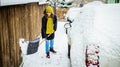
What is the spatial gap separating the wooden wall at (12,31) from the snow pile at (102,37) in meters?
1.83

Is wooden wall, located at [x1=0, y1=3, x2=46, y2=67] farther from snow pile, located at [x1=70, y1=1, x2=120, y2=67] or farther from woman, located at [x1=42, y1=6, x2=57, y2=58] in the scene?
snow pile, located at [x1=70, y1=1, x2=120, y2=67]

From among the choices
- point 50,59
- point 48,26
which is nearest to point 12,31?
point 48,26

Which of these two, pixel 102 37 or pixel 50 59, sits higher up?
pixel 102 37

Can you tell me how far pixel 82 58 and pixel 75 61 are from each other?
25 centimetres

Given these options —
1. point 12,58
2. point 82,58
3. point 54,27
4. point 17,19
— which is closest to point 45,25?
point 54,27

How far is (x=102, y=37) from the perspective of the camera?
4371mm

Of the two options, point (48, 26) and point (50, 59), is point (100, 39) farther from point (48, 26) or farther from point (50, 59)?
point (48, 26)

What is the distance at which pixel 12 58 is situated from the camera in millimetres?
6316

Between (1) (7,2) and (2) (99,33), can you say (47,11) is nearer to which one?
(1) (7,2)

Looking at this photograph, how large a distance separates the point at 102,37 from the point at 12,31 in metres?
2.90

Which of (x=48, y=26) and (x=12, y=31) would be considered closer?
(x=12, y=31)

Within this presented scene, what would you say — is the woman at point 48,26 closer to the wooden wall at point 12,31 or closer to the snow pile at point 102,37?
the wooden wall at point 12,31

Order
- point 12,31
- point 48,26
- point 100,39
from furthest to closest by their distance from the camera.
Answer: point 48,26 → point 12,31 → point 100,39

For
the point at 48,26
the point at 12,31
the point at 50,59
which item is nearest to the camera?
the point at 12,31
